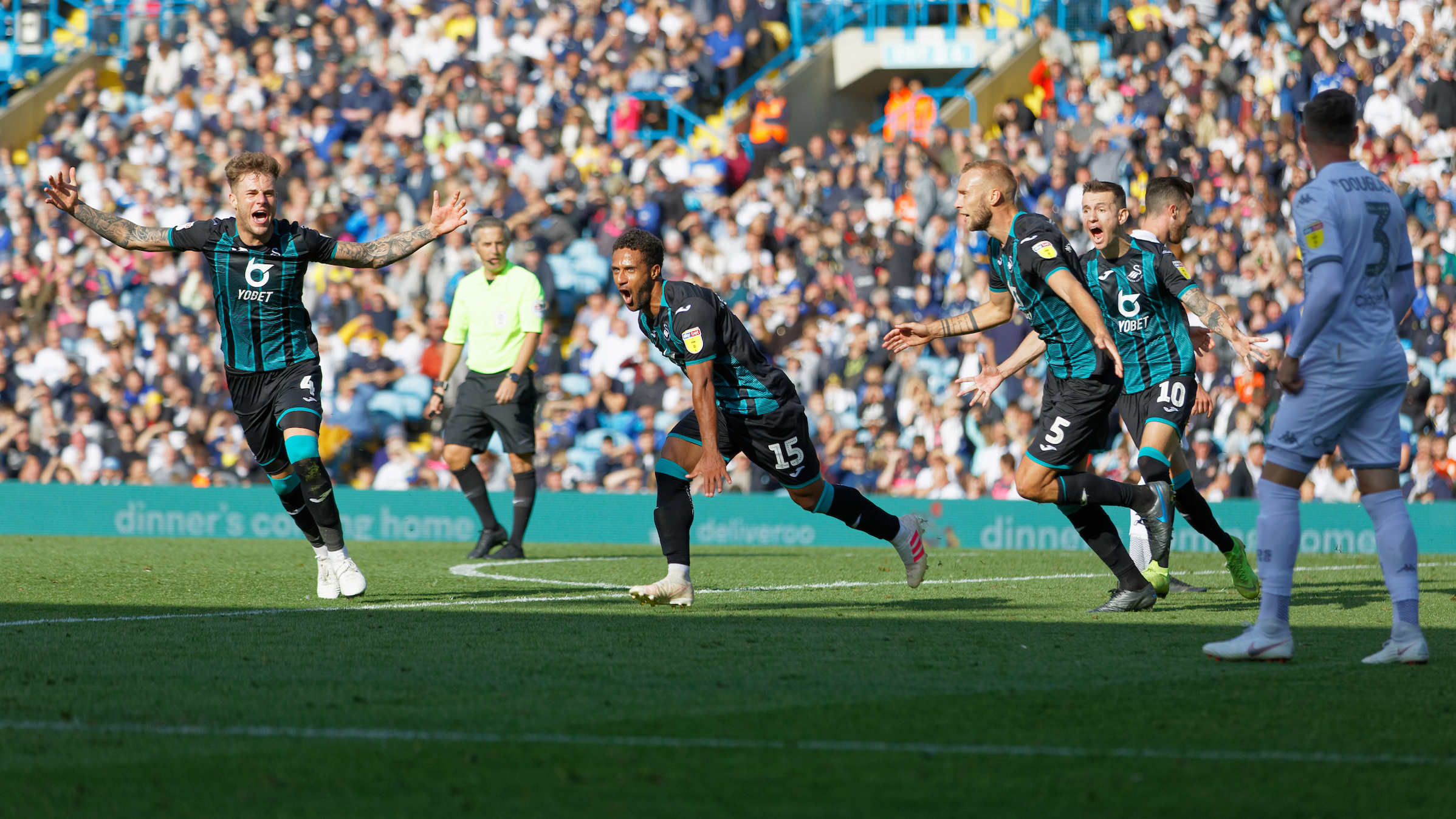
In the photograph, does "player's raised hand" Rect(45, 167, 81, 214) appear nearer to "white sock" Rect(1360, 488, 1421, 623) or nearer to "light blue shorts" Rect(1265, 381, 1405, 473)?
"light blue shorts" Rect(1265, 381, 1405, 473)

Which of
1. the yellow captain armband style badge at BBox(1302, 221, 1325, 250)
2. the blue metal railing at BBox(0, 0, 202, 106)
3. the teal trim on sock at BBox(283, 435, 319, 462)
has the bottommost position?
the teal trim on sock at BBox(283, 435, 319, 462)

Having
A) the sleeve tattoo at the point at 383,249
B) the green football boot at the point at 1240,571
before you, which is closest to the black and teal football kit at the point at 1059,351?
the green football boot at the point at 1240,571

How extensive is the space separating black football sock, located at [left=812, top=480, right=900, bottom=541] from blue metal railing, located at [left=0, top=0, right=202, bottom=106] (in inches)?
839

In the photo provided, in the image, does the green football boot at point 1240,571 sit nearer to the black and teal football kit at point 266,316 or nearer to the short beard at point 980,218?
the short beard at point 980,218

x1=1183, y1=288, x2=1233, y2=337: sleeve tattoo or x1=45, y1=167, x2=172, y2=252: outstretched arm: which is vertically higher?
x1=45, y1=167, x2=172, y2=252: outstretched arm

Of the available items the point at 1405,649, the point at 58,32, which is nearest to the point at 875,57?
the point at 58,32

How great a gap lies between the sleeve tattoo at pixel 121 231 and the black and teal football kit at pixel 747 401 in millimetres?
2558

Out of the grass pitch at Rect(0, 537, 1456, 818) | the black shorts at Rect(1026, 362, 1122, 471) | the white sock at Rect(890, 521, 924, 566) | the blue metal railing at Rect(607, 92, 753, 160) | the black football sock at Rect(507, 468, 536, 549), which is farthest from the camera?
the blue metal railing at Rect(607, 92, 753, 160)

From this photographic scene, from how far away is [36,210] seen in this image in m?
23.4

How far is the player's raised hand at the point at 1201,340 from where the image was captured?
934cm

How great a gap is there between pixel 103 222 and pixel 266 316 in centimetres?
92

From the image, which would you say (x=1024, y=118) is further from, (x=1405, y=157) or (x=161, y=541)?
(x=161, y=541)

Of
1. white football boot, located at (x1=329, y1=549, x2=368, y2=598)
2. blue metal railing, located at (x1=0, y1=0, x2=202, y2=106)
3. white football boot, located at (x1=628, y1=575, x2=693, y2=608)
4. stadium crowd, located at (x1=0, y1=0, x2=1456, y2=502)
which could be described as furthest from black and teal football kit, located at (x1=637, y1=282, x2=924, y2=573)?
blue metal railing, located at (x1=0, y1=0, x2=202, y2=106)

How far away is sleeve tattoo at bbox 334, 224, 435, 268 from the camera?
830 cm
